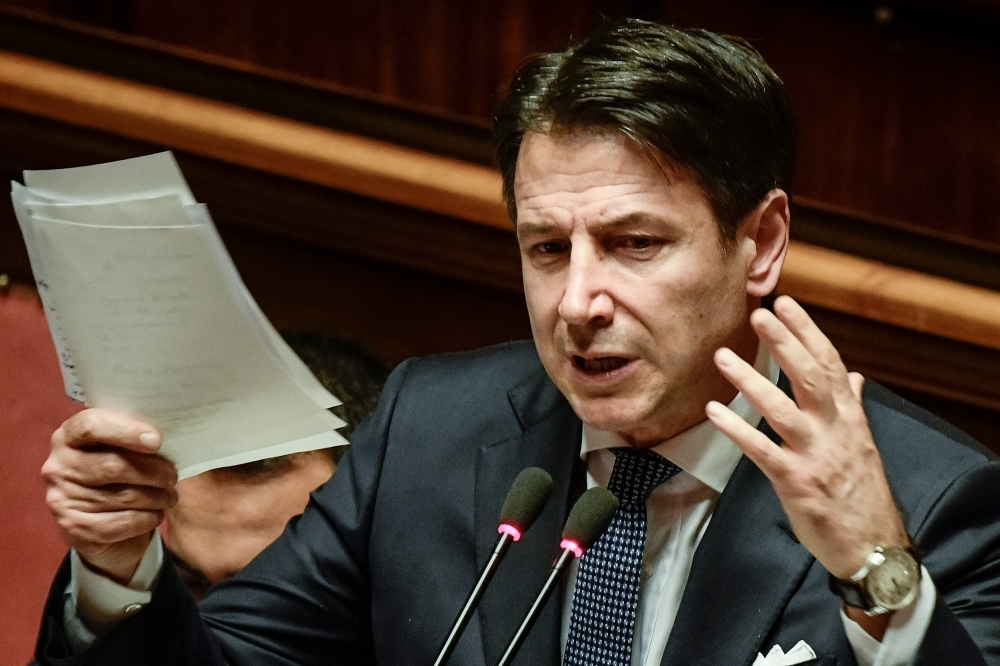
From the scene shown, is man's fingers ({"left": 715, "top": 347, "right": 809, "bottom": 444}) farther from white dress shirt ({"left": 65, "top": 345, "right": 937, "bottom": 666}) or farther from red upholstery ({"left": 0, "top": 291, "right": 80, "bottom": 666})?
red upholstery ({"left": 0, "top": 291, "right": 80, "bottom": 666})

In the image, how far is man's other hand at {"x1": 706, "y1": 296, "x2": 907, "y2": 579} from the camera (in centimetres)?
112

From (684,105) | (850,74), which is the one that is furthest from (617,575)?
(850,74)

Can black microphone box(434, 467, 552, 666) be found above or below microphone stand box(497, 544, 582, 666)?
above

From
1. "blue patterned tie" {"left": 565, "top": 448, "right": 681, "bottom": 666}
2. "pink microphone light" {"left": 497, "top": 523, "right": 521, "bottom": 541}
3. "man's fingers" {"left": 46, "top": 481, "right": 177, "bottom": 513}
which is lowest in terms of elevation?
"blue patterned tie" {"left": 565, "top": 448, "right": 681, "bottom": 666}

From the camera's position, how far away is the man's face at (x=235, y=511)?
207cm

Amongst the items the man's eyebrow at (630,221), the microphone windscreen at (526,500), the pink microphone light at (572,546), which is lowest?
the pink microphone light at (572,546)

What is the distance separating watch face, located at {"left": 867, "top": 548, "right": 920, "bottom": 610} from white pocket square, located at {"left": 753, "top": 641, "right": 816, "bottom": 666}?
0.73 ft

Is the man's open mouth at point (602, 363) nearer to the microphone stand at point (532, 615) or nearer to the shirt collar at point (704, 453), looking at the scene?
the shirt collar at point (704, 453)

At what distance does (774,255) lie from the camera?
154 centimetres

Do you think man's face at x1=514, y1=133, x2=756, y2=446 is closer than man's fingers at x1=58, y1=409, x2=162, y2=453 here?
No

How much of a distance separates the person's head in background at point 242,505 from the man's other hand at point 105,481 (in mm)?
687

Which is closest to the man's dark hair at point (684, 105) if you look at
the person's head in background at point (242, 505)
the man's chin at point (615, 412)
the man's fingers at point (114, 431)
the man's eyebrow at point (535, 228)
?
the man's eyebrow at point (535, 228)

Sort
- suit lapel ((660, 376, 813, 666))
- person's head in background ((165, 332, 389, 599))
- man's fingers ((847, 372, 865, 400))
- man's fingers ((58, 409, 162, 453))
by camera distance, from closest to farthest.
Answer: man's fingers ((847, 372, 865, 400)), man's fingers ((58, 409, 162, 453)), suit lapel ((660, 376, 813, 666)), person's head in background ((165, 332, 389, 599))

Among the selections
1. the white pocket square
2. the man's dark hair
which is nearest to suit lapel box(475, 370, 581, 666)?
the white pocket square
